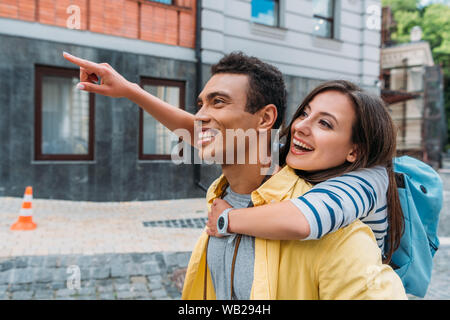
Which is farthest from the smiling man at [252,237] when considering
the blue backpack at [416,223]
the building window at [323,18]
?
the building window at [323,18]

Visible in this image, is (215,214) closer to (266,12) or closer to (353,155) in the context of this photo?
(353,155)

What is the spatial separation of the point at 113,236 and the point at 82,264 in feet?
4.33

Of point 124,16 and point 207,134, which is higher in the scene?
point 124,16

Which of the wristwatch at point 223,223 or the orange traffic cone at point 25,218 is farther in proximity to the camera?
the orange traffic cone at point 25,218

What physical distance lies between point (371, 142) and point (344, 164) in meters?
0.14

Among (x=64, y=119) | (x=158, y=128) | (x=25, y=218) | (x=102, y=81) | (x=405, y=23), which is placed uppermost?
(x=405, y=23)

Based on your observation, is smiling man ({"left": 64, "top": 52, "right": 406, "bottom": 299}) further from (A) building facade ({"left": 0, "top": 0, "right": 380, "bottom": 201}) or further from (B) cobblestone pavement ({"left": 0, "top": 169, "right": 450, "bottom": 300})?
(A) building facade ({"left": 0, "top": 0, "right": 380, "bottom": 201})

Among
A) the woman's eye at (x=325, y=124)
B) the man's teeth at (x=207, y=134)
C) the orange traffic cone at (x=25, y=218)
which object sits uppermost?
the woman's eye at (x=325, y=124)

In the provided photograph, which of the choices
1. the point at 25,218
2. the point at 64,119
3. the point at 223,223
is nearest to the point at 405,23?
the point at 64,119

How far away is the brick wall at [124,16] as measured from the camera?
786 centimetres

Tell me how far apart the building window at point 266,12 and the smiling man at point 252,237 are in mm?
9256

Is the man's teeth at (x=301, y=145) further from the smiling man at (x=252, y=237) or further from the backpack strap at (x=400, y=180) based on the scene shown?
the backpack strap at (x=400, y=180)

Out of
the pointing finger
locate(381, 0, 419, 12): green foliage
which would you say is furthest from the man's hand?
locate(381, 0, 419, 12): green foliage

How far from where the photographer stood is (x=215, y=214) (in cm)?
171
